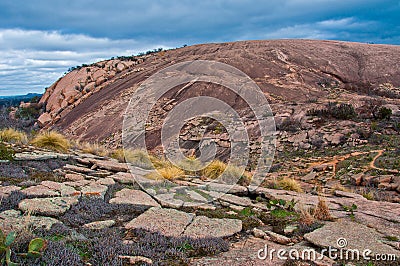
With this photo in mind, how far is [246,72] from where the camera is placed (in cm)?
2239

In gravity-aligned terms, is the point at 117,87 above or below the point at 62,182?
above

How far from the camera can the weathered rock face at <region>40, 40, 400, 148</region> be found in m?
20.4

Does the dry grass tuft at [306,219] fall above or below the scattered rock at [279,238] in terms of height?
below

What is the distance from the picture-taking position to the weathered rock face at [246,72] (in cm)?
2042

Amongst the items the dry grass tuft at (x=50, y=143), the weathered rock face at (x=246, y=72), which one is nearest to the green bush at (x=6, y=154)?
the dry grass tuft at (x=50, y=143)

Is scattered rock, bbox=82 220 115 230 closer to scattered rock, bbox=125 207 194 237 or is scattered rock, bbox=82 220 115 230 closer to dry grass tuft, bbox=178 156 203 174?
scattered rock, bbox=125 207 194 237

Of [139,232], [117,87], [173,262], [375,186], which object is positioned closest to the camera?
[173,262]

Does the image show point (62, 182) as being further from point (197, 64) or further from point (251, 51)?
point (251, 51)

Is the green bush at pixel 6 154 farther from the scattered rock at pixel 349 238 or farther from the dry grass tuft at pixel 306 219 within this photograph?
the scattered rock at pixel 349 238

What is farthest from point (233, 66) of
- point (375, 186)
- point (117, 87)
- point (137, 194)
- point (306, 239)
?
point (306, 239)

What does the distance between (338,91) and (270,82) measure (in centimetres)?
454

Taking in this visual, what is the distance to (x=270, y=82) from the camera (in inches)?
843

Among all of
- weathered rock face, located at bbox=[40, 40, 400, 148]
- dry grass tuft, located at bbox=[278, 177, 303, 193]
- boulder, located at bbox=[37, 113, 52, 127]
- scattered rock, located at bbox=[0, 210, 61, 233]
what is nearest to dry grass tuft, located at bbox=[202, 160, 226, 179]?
dry grass tuft, located at bbox=[278, 177, 303, 193]

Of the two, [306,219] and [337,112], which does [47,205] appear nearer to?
[306,219]
